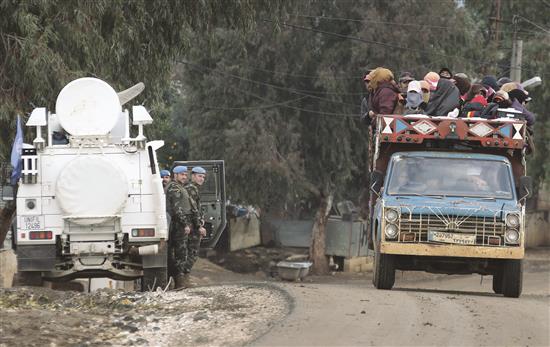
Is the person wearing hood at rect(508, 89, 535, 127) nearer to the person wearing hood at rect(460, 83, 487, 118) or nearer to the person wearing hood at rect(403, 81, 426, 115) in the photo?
the person wearing hood at rect(460, 83, 487, 118)

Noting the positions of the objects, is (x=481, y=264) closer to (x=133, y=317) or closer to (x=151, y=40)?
(x=133, y=317)

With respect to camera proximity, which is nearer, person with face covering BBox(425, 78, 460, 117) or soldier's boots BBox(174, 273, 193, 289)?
person with face covering BBox(425, 78, 460, 117)

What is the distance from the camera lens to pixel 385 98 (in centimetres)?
1641

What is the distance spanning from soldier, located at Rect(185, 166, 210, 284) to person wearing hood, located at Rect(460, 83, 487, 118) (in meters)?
4.17

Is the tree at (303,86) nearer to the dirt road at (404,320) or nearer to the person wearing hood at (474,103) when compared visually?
the person wearing hood at (474,103)

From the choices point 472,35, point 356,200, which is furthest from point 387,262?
point 356,200

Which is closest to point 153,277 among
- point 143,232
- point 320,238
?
point 143,232

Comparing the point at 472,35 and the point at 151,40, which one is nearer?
the point at 151,40

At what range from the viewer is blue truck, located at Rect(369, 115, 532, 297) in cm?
1410

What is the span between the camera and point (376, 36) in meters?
35.5

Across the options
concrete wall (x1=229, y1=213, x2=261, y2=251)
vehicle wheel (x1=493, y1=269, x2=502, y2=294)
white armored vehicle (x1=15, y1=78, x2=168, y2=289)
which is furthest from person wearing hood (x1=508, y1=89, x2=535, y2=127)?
concrete wall (x1=229, y1=213, x2=261, y2=251)

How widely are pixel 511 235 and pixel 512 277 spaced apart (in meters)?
0.74

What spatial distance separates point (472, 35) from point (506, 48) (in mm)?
5777

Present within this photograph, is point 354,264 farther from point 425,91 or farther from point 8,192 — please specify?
point 8,192
